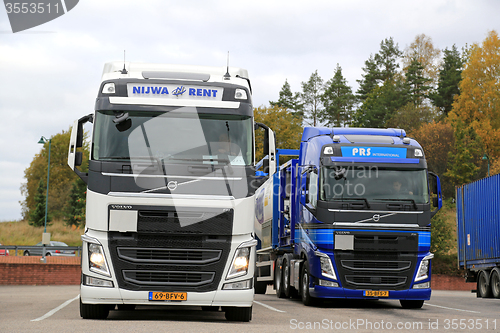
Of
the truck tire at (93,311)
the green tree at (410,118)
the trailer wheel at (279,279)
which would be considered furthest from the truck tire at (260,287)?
the green tree at (410,118)

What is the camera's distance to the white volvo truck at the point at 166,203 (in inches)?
376

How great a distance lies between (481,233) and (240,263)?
14.8 metres

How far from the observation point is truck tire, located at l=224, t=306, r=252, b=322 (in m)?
10.3

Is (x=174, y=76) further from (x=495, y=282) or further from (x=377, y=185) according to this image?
(x=495, y=282)

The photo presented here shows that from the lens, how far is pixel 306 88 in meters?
80.3

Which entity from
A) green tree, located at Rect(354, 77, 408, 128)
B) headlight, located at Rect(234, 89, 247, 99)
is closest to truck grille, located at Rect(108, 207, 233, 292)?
headlight, located at Rect(234, 89, 247, 99)

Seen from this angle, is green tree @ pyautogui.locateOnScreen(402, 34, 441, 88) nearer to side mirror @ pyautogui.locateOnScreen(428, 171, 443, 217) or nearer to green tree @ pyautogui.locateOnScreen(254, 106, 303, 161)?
green tree @ pyautogui.locateOnScreen(254, 106, 303, 161)

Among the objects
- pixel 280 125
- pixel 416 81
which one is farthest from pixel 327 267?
pixel 416 81

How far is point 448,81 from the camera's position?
75.7 metres

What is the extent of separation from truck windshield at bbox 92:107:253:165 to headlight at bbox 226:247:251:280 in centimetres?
135

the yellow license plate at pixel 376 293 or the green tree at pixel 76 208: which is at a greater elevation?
the green tree at pixel 76 208

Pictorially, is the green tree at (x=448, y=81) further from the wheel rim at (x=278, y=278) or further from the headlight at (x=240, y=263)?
the headlight at (x=240, y=263)

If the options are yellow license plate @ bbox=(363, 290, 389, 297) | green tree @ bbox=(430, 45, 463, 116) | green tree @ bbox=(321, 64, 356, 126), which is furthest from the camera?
green tree @ bbox=(321, 64, 356, 126)

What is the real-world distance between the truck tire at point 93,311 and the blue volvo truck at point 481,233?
47.4ft
